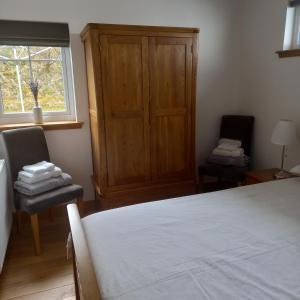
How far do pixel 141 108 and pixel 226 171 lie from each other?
1.10 meters

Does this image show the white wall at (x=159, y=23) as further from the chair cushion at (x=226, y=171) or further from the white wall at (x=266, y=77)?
the chair cushion at (x=226, y=171)

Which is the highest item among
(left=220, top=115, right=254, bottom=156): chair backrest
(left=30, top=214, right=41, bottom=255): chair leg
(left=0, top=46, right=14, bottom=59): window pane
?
(left=0, top=46, right=14, bottom=59): window pane

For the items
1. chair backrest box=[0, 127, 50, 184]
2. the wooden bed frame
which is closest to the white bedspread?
the wooden bed frame

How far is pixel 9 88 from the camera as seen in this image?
272cm

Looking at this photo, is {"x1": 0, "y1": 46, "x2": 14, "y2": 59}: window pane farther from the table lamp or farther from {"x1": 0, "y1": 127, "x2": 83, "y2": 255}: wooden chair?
the table lamp

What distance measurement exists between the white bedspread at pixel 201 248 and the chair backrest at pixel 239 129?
1386 mm

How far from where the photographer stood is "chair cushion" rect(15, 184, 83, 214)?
221 cm

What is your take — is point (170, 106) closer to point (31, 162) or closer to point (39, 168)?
point (39, 168)

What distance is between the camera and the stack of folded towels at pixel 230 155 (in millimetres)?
2922

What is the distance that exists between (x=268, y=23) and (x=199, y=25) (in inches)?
27.6

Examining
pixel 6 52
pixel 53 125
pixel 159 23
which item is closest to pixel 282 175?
pixel 159 23

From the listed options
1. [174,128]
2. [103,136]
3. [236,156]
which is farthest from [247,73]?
[103,136]

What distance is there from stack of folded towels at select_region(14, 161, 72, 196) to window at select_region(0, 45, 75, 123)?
689mm

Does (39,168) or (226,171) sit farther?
(226,171)
